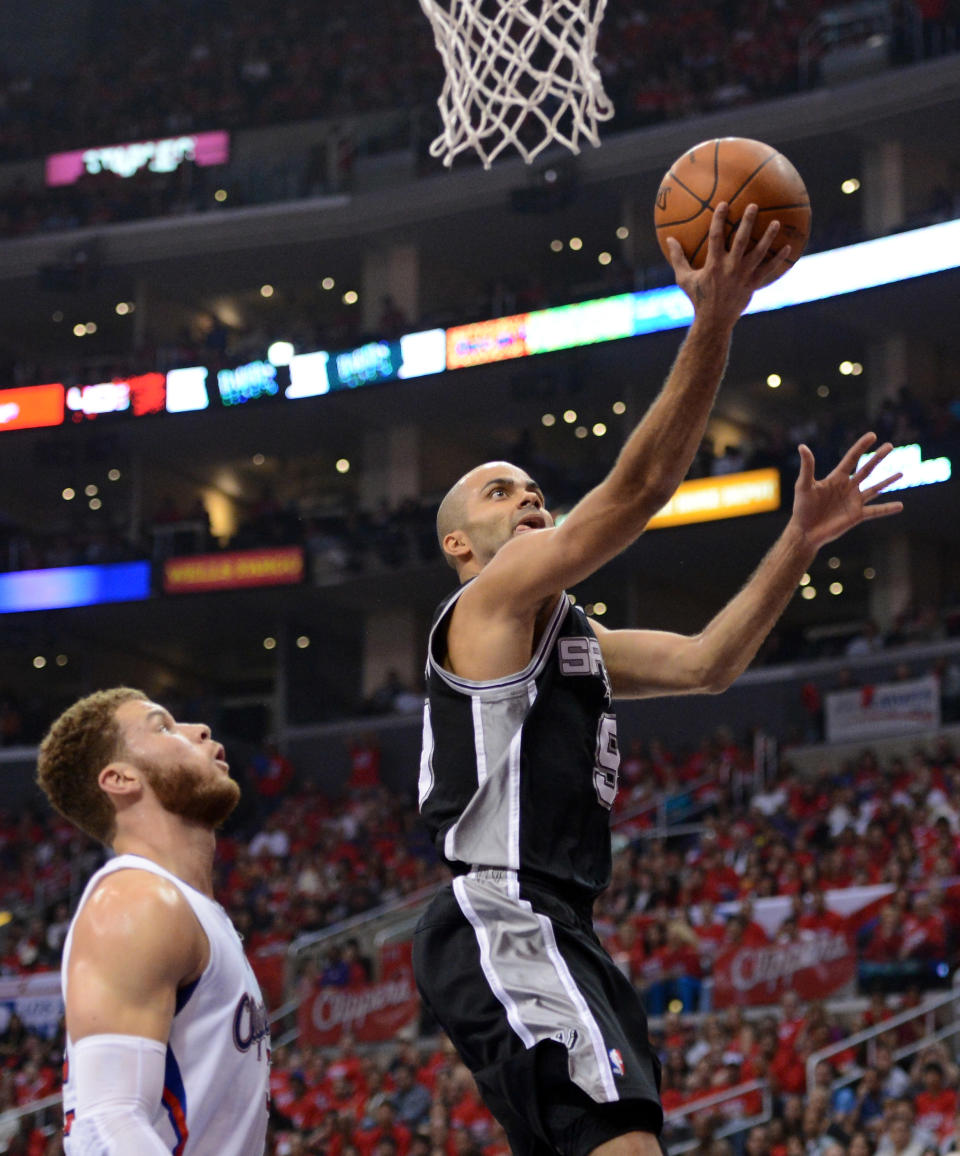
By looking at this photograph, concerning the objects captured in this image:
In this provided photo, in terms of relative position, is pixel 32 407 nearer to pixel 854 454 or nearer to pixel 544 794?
pixel 854 454

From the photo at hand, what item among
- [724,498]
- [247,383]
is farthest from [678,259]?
[247,383]

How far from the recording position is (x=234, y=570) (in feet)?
79.9

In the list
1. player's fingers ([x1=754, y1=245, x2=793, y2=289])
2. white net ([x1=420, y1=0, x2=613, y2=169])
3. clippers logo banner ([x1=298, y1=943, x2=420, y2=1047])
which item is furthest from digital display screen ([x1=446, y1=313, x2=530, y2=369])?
player's fingers ([x1=754, y1=245, x2=793, y2=289])

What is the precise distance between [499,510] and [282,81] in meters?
26.9

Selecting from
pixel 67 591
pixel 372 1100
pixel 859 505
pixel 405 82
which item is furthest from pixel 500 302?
pixel 859 505

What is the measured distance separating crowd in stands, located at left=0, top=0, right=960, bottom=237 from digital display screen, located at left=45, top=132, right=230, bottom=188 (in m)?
0.31

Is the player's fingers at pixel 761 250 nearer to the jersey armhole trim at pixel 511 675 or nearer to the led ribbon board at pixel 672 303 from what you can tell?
the jersey armhole trim at pixel 511 675

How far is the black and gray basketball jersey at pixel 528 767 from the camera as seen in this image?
3500 mm

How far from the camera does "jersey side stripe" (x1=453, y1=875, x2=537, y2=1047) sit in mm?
3311

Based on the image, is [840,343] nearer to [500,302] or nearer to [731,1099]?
[500,302]

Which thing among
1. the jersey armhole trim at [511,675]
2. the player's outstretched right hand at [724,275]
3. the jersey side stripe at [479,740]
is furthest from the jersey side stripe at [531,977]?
the player's outstretched right hand at [724,275]

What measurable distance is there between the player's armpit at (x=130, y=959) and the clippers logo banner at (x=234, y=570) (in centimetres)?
2125

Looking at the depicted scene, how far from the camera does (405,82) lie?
27344mm

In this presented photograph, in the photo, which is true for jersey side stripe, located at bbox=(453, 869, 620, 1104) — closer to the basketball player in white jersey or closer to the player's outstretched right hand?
the basketball player in white jersey
